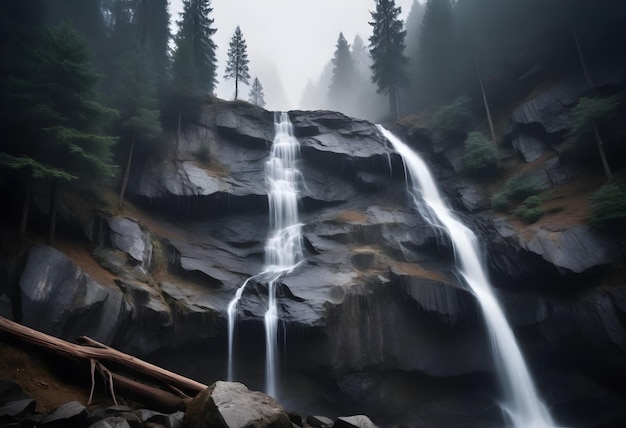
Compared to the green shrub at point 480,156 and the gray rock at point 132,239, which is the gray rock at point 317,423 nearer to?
the gray rock at point 132,239

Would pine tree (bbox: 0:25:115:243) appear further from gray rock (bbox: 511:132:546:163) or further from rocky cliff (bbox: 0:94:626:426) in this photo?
gray rock (bbox: 511:132:546:163)

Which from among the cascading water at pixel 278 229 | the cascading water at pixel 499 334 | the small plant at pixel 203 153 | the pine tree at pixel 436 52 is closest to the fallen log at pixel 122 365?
the cascading water at pixel 278 229

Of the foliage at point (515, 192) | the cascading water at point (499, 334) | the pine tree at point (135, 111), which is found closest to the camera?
the cascading water at point (499, 334)

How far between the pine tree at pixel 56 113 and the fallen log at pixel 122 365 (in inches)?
277

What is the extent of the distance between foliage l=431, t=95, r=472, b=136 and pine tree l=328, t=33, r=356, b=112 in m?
30.9

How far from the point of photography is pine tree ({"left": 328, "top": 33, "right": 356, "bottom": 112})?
56812mm

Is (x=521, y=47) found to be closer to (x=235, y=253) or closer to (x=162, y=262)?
(x=235, y=253)

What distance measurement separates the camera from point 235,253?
62.8 feet

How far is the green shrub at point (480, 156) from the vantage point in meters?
22.7

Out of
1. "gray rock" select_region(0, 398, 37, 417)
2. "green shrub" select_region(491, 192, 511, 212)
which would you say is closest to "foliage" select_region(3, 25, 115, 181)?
"gray rock" select_region(0, 398, 37, 417)

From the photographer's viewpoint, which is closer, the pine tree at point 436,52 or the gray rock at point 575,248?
the gray rock at point 575,248

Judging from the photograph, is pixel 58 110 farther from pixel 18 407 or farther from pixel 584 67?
pixel 584 67

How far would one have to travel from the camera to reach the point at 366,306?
48.6 feet

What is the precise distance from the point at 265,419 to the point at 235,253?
13.7 metres
